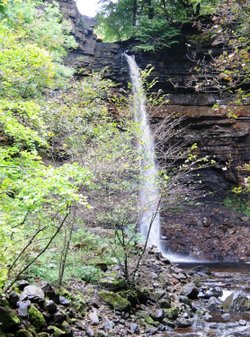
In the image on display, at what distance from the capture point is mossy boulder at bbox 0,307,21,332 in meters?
4.83

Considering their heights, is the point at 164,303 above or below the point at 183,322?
above

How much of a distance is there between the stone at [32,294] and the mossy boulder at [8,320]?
62 centimetres

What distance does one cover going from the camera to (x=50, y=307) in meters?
5.87

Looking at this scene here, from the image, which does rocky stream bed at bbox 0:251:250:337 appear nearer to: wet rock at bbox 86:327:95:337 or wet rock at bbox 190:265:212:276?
wet rock at bbox 86:327:95:337

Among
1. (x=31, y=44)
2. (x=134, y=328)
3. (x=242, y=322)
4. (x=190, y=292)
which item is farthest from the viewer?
(x=31, y=44)

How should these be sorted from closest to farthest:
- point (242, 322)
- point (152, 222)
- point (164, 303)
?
point (242, 322) < point (164, 303) < point (152, 222)

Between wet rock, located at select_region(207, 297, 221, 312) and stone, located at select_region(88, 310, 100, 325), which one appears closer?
stone, located at select_region(88, 310, 100, 325)

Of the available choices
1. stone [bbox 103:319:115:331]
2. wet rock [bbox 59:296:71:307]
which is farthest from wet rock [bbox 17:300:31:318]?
stone [bbox 103:319:115:331]

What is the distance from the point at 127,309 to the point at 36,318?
2.76 metres

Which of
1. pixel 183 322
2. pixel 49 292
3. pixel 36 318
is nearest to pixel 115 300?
pixel 183 322

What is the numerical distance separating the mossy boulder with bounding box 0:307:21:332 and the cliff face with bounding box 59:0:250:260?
13.9 metres

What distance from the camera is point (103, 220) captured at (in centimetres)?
890

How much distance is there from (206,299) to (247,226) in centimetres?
1008

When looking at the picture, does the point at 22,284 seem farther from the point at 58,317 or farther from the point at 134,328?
the point at 134,328
